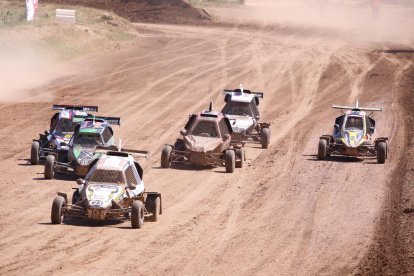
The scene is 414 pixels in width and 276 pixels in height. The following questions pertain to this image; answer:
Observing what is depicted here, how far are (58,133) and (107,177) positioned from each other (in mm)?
7727

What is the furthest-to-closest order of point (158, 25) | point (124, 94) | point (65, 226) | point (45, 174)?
1. point (158, 25)
2. point (124, 94)
3. point (45, 174)
4. point (65, 226)

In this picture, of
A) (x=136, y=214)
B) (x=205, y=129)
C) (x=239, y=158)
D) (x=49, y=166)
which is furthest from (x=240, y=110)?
(x=136, y=214)

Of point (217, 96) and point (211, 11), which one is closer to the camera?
point (217, 96)

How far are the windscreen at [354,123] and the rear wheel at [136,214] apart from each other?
44.2 feet

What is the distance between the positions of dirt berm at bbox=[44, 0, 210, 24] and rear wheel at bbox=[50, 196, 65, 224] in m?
61.1

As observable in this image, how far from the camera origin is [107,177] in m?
27.1

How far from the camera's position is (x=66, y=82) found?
5534 cm

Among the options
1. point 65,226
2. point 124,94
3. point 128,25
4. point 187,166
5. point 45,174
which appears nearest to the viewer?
point 65,226

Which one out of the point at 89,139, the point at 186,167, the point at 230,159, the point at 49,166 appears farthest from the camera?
the point at 186,167

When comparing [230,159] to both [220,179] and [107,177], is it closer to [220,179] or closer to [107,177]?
[220,179]

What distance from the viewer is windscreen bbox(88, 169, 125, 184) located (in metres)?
27.0

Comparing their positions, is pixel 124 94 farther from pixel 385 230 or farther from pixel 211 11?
pixel 211 11


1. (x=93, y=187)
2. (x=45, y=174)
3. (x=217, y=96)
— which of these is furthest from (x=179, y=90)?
(x=93, y=187)

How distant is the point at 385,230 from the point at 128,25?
52810mm
